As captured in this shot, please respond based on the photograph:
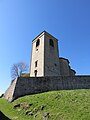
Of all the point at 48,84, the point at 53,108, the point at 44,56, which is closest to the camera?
the point at 53,108

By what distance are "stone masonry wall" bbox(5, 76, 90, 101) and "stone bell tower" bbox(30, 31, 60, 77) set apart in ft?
18.3

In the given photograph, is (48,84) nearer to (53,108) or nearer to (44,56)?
(53,108)

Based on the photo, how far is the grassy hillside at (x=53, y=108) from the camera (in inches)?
464

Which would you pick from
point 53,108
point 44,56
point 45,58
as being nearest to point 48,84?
point 53,108

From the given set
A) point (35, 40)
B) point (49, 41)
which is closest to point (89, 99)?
point (49, 41)

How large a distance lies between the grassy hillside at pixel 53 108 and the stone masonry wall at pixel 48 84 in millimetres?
3015

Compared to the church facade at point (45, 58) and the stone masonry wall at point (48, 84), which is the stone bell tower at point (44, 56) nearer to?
the church facade at point (45, 58)

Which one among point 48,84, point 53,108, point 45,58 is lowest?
point 53,108

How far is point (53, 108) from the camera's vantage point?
531 inches

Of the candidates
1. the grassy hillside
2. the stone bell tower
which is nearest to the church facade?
the stone bell tower

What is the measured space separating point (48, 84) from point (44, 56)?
8663 mm

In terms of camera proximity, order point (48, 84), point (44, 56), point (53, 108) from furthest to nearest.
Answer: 1. point (44, 56)
2. point (48, 84)
3. point (53, 108)

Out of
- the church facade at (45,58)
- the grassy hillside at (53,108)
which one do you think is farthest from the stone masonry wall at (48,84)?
the church facade at (45,58)

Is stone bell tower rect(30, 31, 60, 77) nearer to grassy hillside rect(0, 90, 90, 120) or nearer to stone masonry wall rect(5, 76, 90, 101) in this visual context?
stone masonry wall rect(5, 76, 90, 101)
